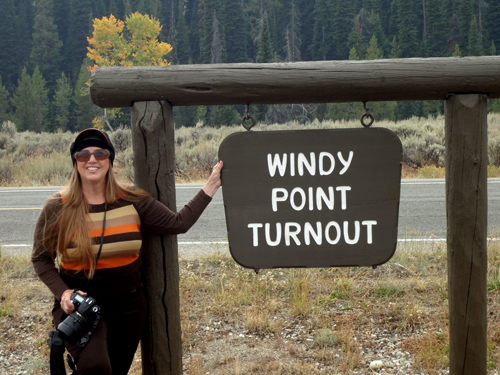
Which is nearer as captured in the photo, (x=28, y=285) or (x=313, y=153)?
(x=313, y=153)

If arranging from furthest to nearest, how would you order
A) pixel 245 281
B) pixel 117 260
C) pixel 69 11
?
pixel 69 11 → pixel 245 281 → pixel 117 260

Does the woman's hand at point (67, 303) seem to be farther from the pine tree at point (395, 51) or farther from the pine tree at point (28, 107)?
the pine tree at point (395, 51)

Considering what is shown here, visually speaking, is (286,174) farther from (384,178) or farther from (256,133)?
(384,178)

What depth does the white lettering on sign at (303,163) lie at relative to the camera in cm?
221

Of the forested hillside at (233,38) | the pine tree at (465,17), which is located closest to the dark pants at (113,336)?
the forested hillside at (233,38)

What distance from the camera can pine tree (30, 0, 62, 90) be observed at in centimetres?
5181

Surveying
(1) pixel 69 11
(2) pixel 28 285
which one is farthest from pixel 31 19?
(2) pixel 28 285

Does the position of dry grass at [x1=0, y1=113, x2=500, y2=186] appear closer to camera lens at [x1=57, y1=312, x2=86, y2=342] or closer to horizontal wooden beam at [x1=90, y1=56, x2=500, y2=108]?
horizontal wooden beam at [x1=90, y1=56, x2=500, y2=108]

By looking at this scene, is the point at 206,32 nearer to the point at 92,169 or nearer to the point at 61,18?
the point at 61,18

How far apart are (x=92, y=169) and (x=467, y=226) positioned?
1684 millimetres

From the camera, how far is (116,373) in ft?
7.38

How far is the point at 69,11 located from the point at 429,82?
204 ft

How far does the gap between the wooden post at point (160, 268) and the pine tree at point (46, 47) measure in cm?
5272

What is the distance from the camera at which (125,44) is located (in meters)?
31.2
